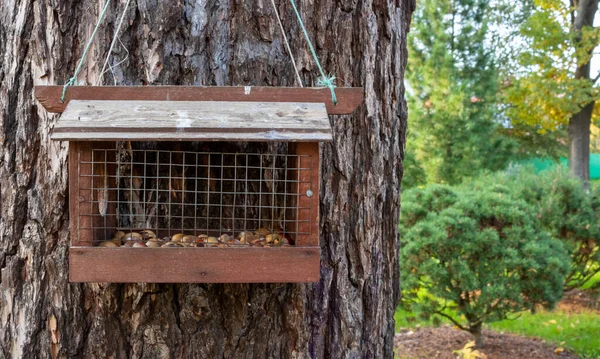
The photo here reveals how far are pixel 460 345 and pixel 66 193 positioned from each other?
4.60 m

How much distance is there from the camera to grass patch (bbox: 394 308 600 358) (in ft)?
19.7

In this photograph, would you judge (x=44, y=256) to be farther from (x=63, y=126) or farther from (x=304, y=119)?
(x=304, y=119)

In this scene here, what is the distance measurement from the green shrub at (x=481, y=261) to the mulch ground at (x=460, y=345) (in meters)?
0.40

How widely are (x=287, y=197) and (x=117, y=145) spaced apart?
0.59 m

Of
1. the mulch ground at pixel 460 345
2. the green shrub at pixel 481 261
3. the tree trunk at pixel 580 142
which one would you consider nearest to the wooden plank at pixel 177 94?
the green shrub at pixel 481 261

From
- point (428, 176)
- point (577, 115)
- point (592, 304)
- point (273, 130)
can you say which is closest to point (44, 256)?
point (273, 130)

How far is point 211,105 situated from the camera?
1.81 m

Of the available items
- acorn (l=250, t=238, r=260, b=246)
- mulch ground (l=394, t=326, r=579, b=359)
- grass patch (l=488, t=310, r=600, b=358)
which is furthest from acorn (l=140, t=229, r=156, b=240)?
grass patch (l=488, t=310, r=600, b=358)

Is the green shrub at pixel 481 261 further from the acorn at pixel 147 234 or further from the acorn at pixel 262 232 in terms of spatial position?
the acorn at pixel 147 234

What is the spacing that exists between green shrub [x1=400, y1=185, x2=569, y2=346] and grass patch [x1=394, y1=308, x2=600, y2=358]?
0.60 meters

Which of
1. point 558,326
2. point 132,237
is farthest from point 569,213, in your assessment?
point 132,237

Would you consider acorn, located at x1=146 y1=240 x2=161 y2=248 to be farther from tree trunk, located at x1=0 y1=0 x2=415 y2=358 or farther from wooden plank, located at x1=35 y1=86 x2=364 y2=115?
wooden plank, located at x1=35 y1=86 x2=364 y2=115

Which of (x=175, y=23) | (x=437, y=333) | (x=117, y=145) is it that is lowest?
(x=437, y=333)

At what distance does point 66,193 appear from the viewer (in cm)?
214
